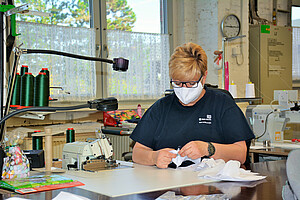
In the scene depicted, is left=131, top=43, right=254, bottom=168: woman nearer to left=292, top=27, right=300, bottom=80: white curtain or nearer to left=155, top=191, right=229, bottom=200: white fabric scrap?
left=155, top=191, right=229, bottom=200: white fabric scrap

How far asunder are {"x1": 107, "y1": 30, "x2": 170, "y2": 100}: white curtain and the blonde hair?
2.84m

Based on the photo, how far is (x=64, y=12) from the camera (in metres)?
4.64

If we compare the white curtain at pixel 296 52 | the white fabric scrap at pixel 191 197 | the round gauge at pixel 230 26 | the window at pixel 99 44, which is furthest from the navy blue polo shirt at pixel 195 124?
the white curtain at pixel 296 52

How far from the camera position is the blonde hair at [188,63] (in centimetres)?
215

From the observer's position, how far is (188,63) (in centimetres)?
215

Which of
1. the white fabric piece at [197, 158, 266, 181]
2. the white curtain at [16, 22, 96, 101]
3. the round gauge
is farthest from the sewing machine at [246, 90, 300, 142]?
the white curtain at [16, 22, 96, 101]

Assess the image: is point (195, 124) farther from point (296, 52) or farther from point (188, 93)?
point (296, 52)

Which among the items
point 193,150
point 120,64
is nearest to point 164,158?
point 193,150

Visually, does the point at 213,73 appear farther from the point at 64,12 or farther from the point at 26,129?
the point at 26,129

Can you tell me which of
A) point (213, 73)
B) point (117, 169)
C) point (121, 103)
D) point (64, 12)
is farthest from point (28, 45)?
point (117, 169)

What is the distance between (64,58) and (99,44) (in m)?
0.53

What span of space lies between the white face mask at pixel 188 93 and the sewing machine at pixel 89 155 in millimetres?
488

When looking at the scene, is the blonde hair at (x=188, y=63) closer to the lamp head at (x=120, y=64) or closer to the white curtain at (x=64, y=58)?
→ the lamp head at (x=120, y=64)

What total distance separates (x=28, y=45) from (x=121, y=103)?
1.39m
